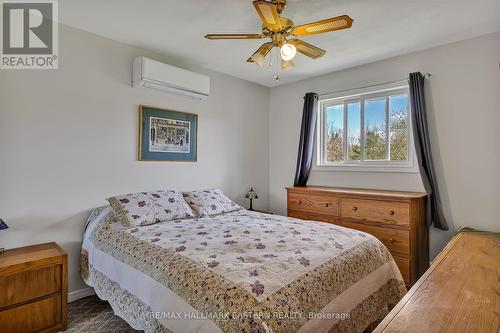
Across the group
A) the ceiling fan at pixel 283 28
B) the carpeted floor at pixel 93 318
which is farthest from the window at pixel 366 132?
the carpeted floor at pixel 93 318

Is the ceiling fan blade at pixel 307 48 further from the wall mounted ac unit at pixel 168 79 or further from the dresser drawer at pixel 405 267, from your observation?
the dresser drawer at pixel 405 267

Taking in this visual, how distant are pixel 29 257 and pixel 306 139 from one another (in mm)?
3145

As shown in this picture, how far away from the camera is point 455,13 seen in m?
2.21

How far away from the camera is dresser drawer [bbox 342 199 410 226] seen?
2.63m

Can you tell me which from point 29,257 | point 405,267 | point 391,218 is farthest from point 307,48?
point 29,257

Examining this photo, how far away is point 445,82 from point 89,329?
3900mm

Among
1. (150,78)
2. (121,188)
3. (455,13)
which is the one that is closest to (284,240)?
(121,188)

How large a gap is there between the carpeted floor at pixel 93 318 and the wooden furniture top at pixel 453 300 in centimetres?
194

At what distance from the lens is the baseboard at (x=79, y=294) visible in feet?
8.23

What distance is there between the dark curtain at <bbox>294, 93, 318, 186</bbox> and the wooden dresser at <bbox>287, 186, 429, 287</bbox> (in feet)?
1.86

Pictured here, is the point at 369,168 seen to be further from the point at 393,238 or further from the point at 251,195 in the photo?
the point at 251,195

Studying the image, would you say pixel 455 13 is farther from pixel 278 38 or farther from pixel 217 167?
pixel 217 167

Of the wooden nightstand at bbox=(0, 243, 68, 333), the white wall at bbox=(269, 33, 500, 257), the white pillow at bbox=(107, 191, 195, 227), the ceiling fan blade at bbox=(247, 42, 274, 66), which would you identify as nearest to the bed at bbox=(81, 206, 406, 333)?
the white pillow at bbox=(107, 191, 195, 227)

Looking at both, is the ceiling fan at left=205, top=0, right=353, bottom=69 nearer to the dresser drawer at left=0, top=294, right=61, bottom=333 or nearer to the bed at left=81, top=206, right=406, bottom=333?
the bed at left=81, top=206, right=406, bottom=333
